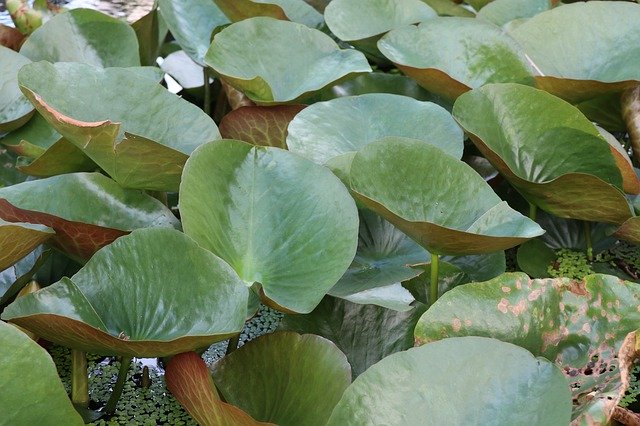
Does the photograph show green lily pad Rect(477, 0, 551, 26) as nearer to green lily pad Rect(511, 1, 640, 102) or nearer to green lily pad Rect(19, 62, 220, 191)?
green lily pad Rect(511, 1, 640, 102)

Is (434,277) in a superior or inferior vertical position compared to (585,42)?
inferior

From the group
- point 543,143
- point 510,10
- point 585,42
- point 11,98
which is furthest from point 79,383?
point 510,10

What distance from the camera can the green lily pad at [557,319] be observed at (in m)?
0.78

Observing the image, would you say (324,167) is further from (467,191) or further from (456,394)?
(456,394)

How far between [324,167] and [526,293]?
25 cm

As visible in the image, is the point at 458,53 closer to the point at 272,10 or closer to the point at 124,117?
the point at 272,10

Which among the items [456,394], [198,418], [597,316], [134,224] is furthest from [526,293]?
[134,224]

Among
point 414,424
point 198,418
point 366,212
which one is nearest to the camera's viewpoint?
point 414,424

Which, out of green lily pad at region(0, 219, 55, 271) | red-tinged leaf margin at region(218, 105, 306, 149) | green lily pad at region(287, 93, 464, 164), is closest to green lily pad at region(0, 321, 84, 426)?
green lily pad at region(0, 219, 55, 271)

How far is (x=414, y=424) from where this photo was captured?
638 millimetres

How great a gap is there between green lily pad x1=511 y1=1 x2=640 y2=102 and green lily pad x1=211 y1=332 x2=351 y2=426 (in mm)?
618

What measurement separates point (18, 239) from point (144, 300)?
0.14 metres

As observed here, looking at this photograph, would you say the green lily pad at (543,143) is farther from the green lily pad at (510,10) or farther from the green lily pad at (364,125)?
the green lily pad at (510,10)

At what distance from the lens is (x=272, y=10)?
54.8 inches
